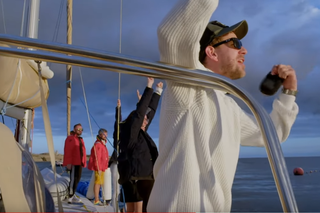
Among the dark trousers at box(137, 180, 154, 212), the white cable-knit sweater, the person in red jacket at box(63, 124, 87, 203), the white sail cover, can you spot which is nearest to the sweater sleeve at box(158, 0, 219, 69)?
the white cable-knit sweater

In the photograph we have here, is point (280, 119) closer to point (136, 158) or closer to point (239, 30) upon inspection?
point (239, 30)

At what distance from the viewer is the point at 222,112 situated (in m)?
1.50

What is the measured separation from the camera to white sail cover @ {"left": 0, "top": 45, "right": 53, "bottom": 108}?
122 inches

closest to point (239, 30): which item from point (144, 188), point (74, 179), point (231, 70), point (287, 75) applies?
point (231, 70)

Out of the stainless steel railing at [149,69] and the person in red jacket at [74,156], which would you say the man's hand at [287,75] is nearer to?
the stainless steel railing at [149,69]

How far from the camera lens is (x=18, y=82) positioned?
3348mm

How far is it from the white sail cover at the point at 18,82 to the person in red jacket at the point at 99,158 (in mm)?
3280

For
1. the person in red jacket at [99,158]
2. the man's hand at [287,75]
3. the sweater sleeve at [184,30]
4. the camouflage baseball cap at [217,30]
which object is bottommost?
the person in red jacket at [99,158]

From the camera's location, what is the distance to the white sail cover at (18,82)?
10.2 ft

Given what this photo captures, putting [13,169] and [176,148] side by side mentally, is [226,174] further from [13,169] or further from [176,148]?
[13,169]

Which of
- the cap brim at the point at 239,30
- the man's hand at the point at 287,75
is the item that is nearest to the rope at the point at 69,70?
the cap brim at the point at 239,30

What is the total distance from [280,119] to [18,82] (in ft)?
8.30

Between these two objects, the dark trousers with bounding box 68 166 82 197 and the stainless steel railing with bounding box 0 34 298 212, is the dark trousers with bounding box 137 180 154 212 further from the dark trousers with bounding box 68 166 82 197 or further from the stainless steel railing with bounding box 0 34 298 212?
the stainless steel railing with bounding box 0 34 298 212

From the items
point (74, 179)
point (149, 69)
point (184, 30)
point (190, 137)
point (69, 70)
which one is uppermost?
point (69, 70)
